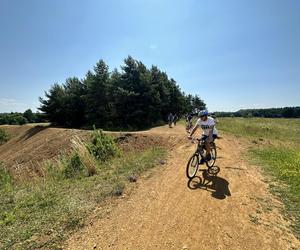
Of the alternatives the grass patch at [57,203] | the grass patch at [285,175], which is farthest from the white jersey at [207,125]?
the grass patch at [57,203]

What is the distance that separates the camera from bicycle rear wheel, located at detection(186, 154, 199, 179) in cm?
700

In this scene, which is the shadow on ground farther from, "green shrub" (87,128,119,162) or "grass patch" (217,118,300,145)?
"grass patch" (217,118,300,145)

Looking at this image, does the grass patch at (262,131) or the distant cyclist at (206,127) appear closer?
the distant cyclist at (206,127)

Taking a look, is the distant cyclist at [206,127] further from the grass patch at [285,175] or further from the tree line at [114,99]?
the tree line at [114,99]

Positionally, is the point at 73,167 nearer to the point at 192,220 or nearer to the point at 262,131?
the point at 192,220

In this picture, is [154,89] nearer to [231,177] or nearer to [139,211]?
[231,177]

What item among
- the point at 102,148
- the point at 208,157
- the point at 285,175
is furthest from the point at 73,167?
the point at 285,175

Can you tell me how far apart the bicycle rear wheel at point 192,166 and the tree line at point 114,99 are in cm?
2086

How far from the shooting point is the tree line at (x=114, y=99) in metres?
28.5

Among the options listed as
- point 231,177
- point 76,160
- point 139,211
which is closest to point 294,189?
point 231,177

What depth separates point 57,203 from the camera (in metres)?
5.46

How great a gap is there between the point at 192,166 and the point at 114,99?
2460 cm

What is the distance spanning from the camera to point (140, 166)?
8.48 metres

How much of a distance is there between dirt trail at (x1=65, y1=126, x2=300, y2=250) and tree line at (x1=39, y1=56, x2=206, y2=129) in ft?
71.6
